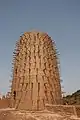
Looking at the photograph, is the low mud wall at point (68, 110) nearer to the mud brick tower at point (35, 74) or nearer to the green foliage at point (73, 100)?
the mud brick tower at point (35, 74)

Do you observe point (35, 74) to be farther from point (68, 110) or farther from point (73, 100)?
point (73, 100)

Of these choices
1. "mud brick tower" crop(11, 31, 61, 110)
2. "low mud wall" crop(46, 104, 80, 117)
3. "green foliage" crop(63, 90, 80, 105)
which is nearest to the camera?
"low mud wall" crop(46, 104, 80, 117)

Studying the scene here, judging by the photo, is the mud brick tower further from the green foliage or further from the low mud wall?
the green foliage

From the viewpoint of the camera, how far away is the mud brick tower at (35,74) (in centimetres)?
2294

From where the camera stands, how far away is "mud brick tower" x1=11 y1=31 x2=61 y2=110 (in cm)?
2294

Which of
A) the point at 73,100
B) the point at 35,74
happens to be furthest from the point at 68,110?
the point at 73,100

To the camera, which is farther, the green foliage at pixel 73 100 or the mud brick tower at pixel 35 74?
the green foliage at pixel 73 100

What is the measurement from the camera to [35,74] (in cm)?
2370

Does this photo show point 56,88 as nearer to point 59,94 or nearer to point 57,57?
point 59,94

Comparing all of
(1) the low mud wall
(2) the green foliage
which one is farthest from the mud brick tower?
(2) the green foliage

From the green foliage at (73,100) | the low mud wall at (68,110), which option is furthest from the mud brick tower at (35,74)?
the green foliage at (73,100)

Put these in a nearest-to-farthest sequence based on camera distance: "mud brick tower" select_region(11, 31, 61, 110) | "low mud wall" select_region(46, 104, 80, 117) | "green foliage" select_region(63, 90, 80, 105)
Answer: "low mud wall" select_region(46, 104, 80, 117) < "mud brick tower" select_region(11, 31, 61, 110) < "green foliage" select_region(63, 90, 80, 105)

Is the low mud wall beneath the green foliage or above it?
beneath

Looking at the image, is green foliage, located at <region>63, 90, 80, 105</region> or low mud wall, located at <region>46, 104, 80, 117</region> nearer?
low mud wall, located at <region>46, 104, 80, 117</region>
